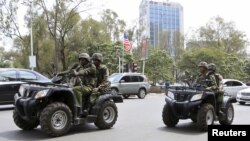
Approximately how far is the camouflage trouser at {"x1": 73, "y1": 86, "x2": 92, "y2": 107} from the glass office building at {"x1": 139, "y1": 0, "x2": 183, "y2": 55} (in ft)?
178

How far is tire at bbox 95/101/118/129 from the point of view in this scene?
1050 cm

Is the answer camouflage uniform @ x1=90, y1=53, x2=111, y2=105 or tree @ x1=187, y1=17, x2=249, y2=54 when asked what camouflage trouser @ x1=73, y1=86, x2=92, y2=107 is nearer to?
camouflage uniform @ x1=90, y1=53, x2=111, y2=105

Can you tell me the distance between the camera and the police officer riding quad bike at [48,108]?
908cm

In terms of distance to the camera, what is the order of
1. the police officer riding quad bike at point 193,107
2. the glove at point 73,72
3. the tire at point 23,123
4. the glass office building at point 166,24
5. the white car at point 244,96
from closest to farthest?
the glove at point 73,72 < the tire at point 23,123 < the police officer riding quad bike at point 193,107 < the white car at point 244,96 < the glass office building at point 166,24

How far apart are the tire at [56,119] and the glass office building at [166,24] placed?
5502 centimetres

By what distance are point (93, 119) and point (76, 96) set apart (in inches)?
35.2

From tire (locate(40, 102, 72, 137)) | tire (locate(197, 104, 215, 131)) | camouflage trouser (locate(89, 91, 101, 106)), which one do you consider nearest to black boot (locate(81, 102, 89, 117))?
camouflage trouser (locate(89, 91, 101, 106))

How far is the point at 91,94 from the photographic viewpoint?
10.3 meters

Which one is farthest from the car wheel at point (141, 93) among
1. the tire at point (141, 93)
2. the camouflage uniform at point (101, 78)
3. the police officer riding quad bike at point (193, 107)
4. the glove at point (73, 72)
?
the glove at point (73, 72)

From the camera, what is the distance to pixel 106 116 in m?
10.9

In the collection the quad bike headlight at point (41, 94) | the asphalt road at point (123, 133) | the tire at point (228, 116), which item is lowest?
the asphalt road at point (123, 133)

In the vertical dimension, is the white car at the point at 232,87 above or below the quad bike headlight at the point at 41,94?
below

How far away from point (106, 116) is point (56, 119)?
1865mm

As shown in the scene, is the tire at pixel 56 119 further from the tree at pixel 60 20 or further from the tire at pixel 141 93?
the tree at pixel 60 20
